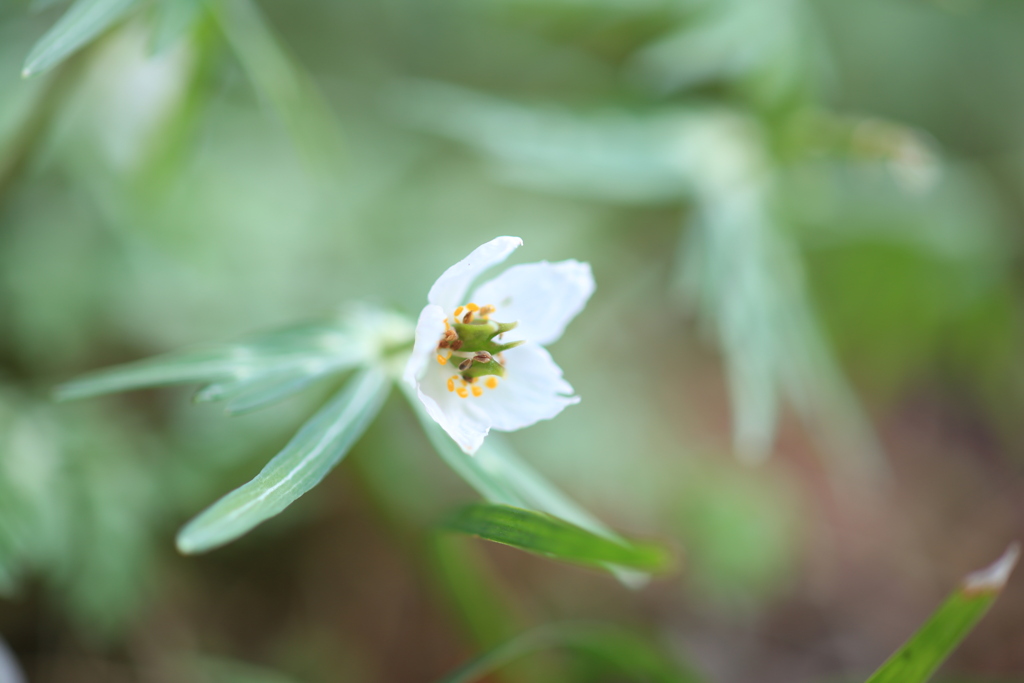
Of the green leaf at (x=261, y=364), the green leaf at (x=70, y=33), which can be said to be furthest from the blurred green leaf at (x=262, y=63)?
the green leaf at (x=261, y=364)

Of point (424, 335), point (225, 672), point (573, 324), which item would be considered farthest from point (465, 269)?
point (573, 324)

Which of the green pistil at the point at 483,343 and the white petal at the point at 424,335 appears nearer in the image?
the white petal at the point at 424,335

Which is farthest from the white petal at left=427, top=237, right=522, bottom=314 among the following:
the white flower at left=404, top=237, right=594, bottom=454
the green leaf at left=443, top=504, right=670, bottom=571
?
the green leaf at left=443, top=504, right=670, bottom=571

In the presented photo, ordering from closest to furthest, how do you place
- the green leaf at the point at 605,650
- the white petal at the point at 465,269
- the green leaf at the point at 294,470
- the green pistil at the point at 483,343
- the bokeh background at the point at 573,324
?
1. the green leaf at the point at 294,470
2. the white petal at the point at 465,269
3. the green pistil at the point at 483,343
4. the green leaf at the point at 605,650
5. the bokeh background at the point at 573,324

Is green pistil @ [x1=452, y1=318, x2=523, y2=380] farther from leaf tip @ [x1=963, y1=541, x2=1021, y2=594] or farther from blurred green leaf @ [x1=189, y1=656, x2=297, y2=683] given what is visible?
blurred green leaf @ [x1=189, y1=656, x2=297, y2=683]

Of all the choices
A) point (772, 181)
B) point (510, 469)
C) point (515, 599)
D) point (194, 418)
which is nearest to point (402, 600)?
point (515, 599)

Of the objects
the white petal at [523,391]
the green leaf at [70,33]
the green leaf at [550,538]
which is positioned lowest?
the green leaf at [550,538]

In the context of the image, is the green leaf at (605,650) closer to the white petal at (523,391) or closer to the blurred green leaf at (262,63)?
the white petal at (523,391)
